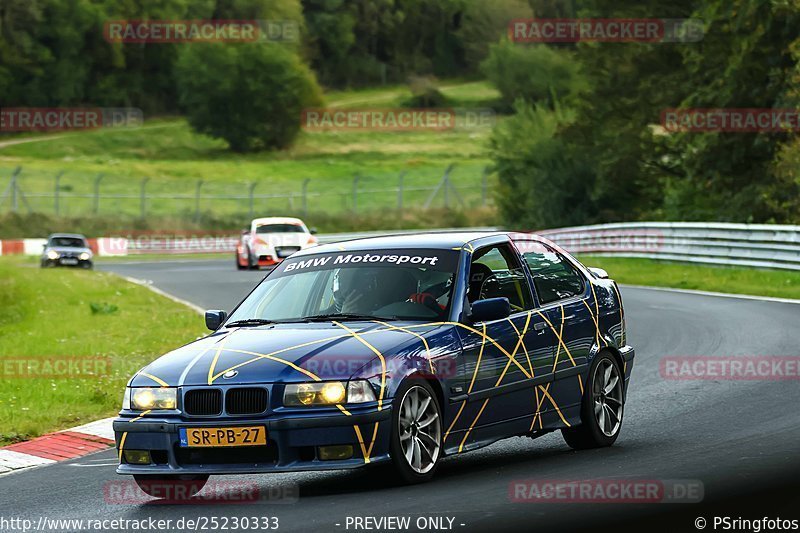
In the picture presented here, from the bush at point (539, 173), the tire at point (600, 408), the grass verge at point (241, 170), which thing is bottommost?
the grass verge at point (241, 170)

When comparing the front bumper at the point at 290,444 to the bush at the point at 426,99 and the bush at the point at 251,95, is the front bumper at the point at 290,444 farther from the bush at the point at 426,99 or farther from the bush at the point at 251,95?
the bush at the point at 426,99

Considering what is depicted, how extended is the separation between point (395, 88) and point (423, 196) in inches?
3076

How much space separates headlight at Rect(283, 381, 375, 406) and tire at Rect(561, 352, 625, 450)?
98.1 inches

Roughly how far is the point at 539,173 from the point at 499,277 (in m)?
43.7

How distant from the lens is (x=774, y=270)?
1202 inches

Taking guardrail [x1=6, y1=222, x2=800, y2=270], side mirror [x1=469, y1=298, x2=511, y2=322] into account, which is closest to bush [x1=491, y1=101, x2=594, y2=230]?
guardrail [x1=6, y1=222, x2=800, y2=270]

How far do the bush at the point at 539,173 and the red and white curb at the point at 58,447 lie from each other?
40470 mm

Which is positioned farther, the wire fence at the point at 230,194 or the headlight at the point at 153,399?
the wire fence at the point at 230,194

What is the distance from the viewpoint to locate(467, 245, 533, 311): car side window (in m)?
9.80

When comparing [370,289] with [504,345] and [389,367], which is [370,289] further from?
[389,367]

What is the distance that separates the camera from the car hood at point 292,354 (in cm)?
821

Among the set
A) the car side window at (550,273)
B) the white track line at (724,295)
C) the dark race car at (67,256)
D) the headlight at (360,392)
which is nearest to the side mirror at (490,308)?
the car side window at (550,273)

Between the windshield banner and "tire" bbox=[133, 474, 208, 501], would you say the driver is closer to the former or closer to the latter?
the windshield banner

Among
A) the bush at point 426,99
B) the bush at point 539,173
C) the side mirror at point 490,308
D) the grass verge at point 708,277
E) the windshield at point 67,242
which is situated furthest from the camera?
the bush at point 426,99
